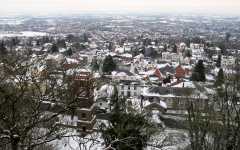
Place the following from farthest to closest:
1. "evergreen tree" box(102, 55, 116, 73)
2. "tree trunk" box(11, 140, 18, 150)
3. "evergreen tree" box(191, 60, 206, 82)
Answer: "evergreen tree" box(102, 55, 116, 73)
"evergreen tree" box(191, 60, 206, 82)
"tree trunk" box(11, 140, 18, 150)

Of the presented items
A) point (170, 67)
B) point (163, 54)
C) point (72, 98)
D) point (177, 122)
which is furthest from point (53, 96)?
point (163, 54)

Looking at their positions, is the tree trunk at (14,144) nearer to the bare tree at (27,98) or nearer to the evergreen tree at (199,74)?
the bare tree at (27,98)

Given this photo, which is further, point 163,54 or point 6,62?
point 163,54

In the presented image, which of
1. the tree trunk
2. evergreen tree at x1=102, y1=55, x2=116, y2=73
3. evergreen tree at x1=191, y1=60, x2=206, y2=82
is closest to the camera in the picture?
the tree trunk

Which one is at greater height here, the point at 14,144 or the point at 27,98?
the point at 27,98

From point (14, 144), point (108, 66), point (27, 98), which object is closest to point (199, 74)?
point (108, 66)

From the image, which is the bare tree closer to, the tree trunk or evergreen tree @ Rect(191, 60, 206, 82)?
Result: the tree trunk

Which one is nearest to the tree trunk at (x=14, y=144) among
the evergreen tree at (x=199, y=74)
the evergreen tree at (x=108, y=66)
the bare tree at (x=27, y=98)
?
the bare tree at (x=27, y=98)

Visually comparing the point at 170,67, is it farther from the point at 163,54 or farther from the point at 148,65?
the point at 163,54

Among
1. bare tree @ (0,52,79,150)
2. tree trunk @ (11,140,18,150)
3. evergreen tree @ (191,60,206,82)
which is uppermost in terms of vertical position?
bare tree @ (0,52,79,150)

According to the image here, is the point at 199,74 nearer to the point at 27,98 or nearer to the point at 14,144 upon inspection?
the point at 27,98

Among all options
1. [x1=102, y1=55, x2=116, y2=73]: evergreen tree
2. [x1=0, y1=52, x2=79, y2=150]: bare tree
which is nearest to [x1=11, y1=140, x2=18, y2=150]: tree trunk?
[x1=0, y1=52, x2=79, y2=150]: bare tree
